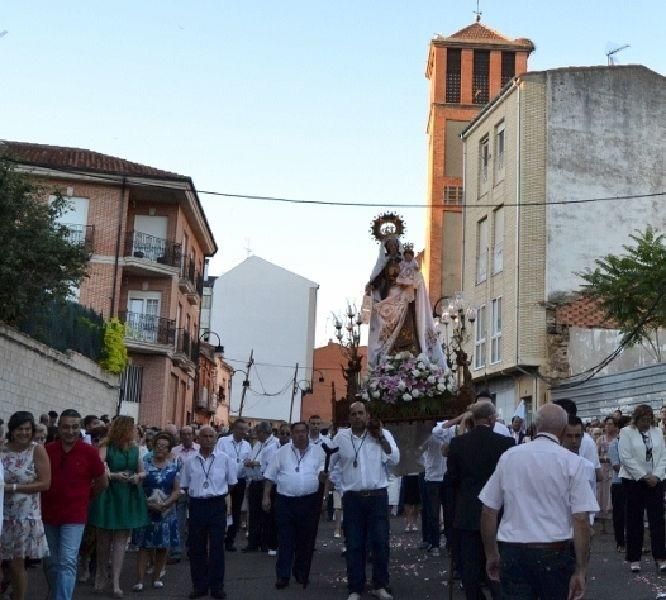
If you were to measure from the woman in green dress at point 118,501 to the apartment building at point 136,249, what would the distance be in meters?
25.8

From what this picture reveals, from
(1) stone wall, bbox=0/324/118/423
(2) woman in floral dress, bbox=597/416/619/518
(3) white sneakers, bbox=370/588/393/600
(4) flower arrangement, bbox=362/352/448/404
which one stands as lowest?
(3) white sneakers, bbox=370/588/393/600

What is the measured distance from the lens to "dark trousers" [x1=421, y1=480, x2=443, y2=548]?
1534 centimetres

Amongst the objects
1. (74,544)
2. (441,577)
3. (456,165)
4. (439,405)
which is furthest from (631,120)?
(74,544)

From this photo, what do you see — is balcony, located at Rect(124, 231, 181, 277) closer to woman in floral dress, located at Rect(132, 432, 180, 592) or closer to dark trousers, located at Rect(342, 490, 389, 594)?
woman in floral dress, located at Rect(132, 432, 180, 592)

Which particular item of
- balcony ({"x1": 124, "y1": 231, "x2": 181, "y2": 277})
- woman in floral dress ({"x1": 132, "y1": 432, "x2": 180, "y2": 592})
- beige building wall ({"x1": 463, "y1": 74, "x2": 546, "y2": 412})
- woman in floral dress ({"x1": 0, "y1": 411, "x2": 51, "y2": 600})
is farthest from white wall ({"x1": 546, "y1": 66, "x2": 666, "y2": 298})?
woman in floral dress ({"x1": 0, "y1": 411, "x2": 51, "y2": 600})

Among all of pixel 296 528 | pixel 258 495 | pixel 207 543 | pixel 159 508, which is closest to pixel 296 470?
pixel 296 528

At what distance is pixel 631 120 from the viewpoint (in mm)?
37312

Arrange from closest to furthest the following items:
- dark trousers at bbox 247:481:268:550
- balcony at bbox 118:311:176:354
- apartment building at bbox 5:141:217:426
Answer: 1. dark trousers at bbox 247:481:268:550
2. apartment building at bbox 5:141:217:426
3. balcony at bbox 118:311:176:354

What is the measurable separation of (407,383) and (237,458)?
296 cm

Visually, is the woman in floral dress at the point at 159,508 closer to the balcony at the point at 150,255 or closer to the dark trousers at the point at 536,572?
the dark trousers at the point at 536,572

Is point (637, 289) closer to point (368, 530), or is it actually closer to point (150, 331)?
point (150, 331)

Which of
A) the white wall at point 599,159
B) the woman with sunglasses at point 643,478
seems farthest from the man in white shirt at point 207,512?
the white wall at point 599,159

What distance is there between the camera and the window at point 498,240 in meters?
37.8

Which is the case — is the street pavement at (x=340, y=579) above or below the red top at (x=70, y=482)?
below
